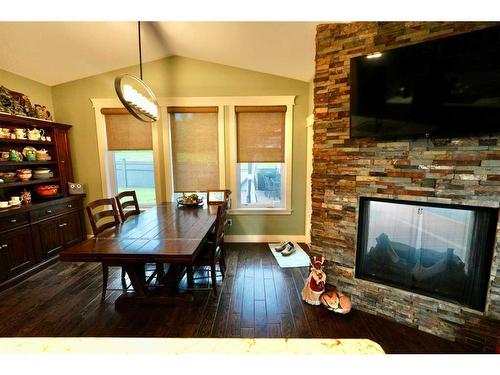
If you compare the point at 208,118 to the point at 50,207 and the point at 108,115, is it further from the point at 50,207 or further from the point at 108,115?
the point at 50,207

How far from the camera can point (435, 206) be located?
67.3 inches

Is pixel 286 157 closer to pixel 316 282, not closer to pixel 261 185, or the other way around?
pixel 261 185

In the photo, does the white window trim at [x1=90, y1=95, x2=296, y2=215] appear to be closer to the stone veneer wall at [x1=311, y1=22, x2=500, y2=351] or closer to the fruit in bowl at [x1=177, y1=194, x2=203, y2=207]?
the fruit in bowl at [x1=177, y1=194, x2=203, y2=207]

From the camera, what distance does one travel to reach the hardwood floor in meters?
1.80

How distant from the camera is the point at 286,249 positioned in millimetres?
3277

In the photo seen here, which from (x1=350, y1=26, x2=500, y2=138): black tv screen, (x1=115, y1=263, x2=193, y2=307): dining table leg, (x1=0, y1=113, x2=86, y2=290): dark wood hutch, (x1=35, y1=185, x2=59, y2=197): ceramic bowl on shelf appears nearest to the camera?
(x1=350, y1=26, x2=500, y2=138): black tv screen

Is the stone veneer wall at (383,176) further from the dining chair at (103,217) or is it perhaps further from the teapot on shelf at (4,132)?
the teapot on shelf at (4,132)

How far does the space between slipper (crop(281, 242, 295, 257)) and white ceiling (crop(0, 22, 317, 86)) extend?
245cm

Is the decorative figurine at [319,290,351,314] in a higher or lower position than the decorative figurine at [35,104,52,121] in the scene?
lower

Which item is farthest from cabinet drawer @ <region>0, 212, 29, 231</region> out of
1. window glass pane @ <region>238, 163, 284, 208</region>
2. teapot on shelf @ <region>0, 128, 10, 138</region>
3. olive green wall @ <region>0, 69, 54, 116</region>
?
window glass pane @ <region>238, 163, 284, 208</region>

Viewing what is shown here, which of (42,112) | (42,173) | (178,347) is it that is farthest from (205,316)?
(42,112)

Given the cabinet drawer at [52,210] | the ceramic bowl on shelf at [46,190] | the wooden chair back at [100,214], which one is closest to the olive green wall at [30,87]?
the ceramic bowl on shelf at [46,190]

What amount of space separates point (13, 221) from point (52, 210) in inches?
20.0
